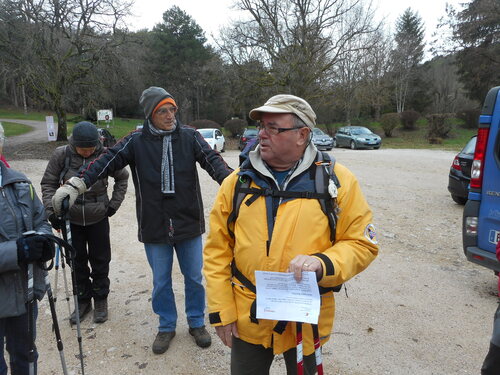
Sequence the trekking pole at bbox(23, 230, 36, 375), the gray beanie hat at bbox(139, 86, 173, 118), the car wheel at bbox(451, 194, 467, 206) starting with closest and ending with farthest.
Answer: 1. the trekking pole at bbox(23, 230, 36, 375)
2. the gray beanie hat at bbox(139, 86, 173, 118)
3. the car wheel at bbox(451, 194, 467, 206)

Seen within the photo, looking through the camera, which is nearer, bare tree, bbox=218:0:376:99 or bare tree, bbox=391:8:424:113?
bare tree, bbox=218:0:376:99

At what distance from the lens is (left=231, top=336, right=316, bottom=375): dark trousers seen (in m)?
2.10

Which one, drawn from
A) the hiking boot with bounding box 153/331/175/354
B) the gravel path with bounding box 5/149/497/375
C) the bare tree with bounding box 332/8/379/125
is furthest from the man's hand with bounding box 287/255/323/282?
the bare tree with bounding box 332/8/379/125

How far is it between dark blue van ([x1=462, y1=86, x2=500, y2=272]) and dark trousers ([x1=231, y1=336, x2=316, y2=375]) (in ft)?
8.63

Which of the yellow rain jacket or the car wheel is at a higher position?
the yellow rain jacket

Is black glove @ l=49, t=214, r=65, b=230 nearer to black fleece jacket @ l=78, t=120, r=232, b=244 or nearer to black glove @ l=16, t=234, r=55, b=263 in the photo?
black fleece jacket @ l=78, t=120, r=232, b=244

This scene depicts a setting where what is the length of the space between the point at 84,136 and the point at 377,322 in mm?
3256

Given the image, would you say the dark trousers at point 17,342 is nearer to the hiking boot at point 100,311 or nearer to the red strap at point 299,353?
the hiking boot at point 100,311

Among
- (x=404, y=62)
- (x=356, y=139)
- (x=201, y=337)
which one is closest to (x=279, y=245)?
(x=201, y=337)

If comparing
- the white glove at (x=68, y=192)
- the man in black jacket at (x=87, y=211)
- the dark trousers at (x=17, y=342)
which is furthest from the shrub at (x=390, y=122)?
the dark trousers at (x=17, y=342)

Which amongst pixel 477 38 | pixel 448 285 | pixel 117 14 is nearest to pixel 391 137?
pixel 477 38

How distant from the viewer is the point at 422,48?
44000mm

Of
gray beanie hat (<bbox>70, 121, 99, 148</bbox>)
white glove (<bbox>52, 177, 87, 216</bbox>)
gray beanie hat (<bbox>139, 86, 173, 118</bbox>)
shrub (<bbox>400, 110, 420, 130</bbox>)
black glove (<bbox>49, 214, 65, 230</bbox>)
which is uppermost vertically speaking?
shrub (<bbox>400, 110, 420, 130</bbox>)

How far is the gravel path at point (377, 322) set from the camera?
3.07m
